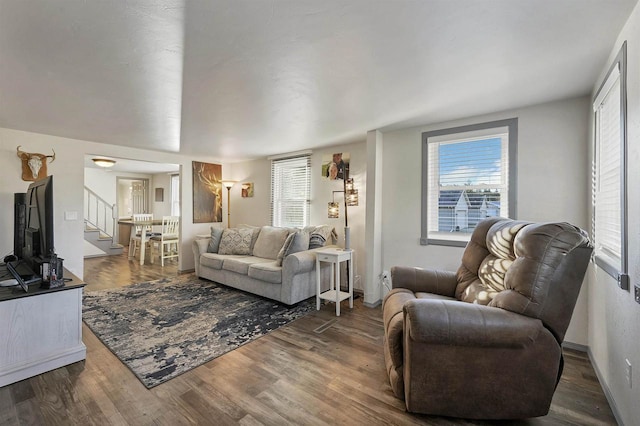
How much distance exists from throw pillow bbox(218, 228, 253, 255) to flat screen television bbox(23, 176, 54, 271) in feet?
7.70

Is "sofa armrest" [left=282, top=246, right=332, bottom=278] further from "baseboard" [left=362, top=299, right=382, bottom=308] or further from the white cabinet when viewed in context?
the white cabinet

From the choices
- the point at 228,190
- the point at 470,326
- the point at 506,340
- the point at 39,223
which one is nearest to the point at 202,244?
the point at 228,190

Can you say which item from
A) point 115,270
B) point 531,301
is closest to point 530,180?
point 531,301

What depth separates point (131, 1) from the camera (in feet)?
4.32

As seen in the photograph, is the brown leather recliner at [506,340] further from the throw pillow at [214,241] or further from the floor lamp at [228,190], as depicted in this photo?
the floor lamp at [228,190]

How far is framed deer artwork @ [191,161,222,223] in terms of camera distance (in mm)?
5367

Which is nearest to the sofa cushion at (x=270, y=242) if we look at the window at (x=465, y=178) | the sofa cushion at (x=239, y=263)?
the sofa cushion at (x=239, y=263)

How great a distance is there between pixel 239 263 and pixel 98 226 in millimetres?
6416

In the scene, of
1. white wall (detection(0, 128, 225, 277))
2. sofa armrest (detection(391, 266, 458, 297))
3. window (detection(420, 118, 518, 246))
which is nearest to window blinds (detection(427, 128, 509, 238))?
window (detection(420, 118, 518, 246))

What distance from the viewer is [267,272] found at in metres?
3.60

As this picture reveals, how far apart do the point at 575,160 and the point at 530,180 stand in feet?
1.16

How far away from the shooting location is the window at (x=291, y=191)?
4727 millimetres

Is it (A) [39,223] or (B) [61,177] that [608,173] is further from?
(B) [61,177]

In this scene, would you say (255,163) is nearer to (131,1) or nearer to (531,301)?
(131,1)
